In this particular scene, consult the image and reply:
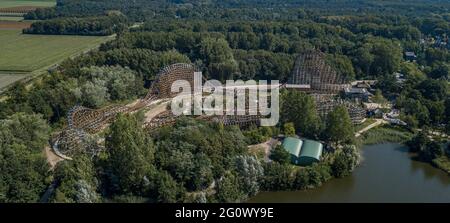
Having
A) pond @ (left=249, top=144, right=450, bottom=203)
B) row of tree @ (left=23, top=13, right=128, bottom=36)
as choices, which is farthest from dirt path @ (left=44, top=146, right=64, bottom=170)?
row of tree @ (left=23, top=13, right=128, bottom=36)

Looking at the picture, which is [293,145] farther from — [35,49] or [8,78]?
[35,49]

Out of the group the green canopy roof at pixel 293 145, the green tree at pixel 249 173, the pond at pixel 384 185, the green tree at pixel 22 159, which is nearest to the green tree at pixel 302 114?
the green canopy roof at pixel 293 145

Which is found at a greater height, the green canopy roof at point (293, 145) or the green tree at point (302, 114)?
the green tree at point (302, 114)

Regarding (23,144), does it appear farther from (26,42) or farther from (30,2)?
(30,2)

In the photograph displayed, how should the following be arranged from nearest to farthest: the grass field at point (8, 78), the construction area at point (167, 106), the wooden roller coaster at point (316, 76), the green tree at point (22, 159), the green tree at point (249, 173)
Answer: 1. the green tree at point (22, 159)
2. the green tree at point (249, 173)
3. the construction area at point (167, 106)
4. the wooden roller coaster at point (316, 76)
5. the grass field at point (8, 78)

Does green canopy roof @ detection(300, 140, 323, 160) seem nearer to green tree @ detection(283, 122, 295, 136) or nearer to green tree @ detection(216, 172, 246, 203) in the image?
green tree @ detection(283, 122, 295, 136)

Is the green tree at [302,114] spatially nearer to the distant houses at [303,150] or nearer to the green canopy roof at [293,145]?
the distant houses at [303,150]

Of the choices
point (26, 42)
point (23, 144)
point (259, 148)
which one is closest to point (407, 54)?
point (259, 148)
